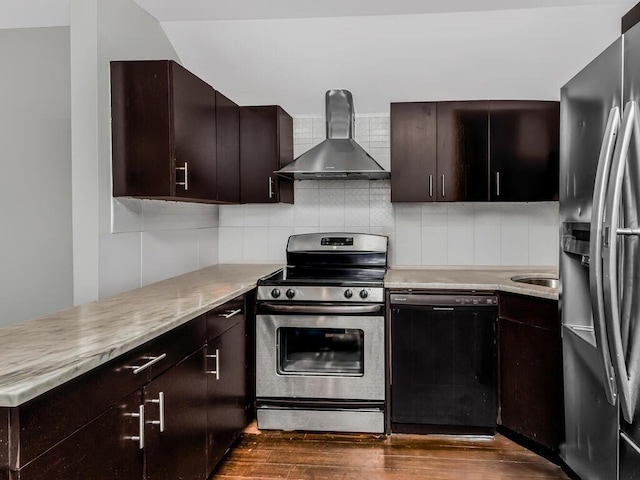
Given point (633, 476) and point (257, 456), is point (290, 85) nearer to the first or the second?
point (257, 456)

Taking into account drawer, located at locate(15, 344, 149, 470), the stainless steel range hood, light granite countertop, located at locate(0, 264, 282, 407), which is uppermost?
the stainless steel range hood

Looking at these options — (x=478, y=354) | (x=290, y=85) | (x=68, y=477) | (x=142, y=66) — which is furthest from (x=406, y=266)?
A: (x=68, y=477)

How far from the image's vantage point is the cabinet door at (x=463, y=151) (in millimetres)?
3539

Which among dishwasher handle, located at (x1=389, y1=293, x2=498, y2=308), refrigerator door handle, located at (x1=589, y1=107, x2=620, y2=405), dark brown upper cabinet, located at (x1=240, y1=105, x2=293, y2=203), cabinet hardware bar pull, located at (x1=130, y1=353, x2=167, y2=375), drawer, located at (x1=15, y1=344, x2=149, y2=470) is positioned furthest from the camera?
dark brown upper cabinet, located at (x1=240, y1=105, x2=293, y2=203)

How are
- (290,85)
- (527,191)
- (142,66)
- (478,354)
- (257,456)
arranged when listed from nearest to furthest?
(142,66) < (257,456) < (478,354) < (527,191) < (290,85)

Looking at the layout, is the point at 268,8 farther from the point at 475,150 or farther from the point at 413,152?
the point at 475,150

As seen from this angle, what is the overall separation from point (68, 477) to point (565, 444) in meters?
1.69

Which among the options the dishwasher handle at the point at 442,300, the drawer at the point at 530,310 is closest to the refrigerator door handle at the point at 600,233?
the drawer at the point at 530,310

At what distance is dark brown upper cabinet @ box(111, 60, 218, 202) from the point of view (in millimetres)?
2566

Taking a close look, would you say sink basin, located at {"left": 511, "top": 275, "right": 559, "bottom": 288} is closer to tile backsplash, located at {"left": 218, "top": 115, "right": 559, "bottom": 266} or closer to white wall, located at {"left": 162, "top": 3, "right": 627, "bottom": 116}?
tile backsplash, located at {"left": 218, "top": 115, "right": 559, "bottom": 266}

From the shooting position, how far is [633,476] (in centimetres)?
157

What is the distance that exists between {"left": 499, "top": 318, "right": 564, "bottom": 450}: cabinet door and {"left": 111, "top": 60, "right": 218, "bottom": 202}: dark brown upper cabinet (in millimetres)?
1946

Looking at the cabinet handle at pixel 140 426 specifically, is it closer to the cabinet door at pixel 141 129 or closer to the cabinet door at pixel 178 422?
the cabinet door at pixel 178 422

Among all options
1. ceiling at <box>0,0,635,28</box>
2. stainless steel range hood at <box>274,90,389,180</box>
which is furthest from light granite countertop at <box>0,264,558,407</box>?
ceiling at <box>0,0,635,28</box>
